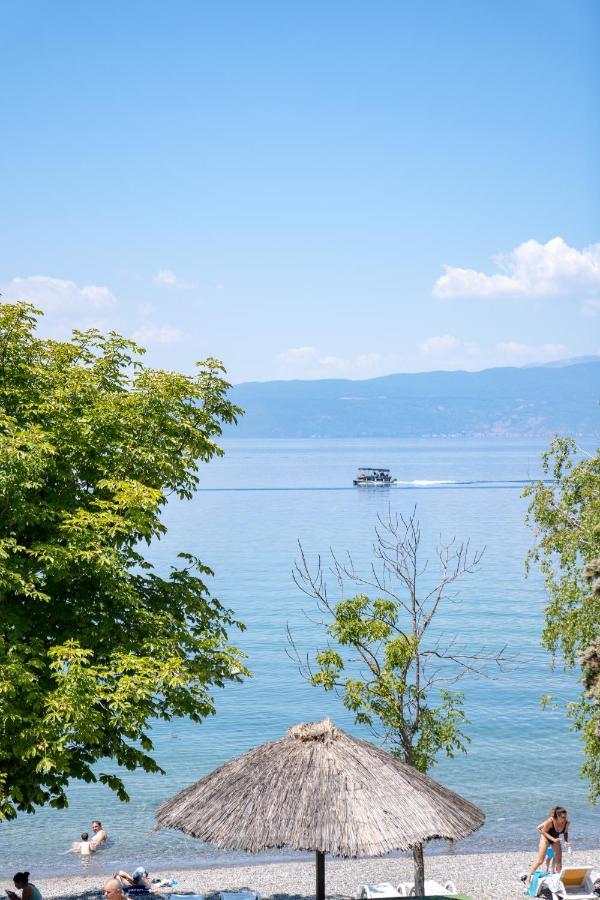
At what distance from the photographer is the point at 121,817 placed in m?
26.9

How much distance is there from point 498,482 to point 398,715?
158981 mm

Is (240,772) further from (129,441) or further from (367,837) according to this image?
(129,441)

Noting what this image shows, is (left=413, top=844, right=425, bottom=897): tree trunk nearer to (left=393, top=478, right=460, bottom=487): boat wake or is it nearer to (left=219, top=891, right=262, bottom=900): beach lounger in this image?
(left=219, top=891, right=262, bottom=900): beach lounger

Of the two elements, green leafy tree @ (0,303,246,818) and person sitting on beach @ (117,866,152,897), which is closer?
green leafy tree @ (0,303,246,818)

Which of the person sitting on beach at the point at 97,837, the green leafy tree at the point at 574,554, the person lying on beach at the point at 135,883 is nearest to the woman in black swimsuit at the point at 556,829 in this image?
the green leafy tree at the point at 574,554

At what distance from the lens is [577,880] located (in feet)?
52.6

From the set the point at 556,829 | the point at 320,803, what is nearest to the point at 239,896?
the point at 556,829

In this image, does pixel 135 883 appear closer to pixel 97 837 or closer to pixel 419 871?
pixel 419 871

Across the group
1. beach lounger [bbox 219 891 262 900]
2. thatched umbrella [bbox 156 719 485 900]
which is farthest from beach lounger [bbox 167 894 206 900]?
thatched umbrella [bbox 156 719 485 900]

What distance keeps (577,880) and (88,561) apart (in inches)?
A: 426

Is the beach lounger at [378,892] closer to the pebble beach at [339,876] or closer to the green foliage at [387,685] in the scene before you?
the pebble beach at [339,876]

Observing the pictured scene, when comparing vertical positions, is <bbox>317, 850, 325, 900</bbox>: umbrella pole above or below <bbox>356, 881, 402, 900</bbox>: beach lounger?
above

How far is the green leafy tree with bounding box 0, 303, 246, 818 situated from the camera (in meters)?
11.9

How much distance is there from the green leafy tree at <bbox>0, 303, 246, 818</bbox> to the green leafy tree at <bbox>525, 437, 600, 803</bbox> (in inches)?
266
